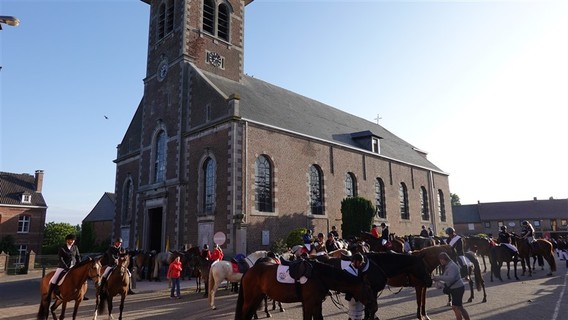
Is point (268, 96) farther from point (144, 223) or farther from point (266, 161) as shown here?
point (144, 223)

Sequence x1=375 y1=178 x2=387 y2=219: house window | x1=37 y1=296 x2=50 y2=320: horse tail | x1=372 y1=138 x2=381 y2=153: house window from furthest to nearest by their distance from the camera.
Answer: x1=372 y1=138 x2=381 y2=153: house window → x1=375 y1=178 x2=387 y2=219: house window → x1=37 y1=296 x2=50 y2=320: horse tail

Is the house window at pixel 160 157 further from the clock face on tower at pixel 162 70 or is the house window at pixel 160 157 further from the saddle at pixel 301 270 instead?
the saddle at pixel 301 270

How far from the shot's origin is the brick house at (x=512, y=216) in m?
57.5

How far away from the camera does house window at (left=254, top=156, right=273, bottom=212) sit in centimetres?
2123

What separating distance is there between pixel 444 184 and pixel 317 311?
1438 inches

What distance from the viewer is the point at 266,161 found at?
22.3m

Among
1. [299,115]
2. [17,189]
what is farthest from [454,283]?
[17,189]

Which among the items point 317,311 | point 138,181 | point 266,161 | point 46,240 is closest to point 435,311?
point 317,311

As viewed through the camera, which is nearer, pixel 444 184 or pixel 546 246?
pixel 546 246

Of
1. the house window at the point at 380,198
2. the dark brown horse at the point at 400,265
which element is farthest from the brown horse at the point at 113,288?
the house window at the point at 380,198

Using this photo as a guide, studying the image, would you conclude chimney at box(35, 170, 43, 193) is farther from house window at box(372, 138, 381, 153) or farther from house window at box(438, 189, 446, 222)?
house window at box(438, 189, 446, 222)

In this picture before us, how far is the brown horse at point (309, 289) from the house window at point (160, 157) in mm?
19551

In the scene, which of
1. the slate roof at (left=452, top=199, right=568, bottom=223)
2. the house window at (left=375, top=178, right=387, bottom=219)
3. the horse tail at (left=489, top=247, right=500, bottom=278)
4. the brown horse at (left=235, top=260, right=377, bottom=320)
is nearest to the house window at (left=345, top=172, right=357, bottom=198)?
the house window at (left=375, top=178, right=387, bottom=219)

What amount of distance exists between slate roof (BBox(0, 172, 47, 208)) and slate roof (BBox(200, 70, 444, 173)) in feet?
109
